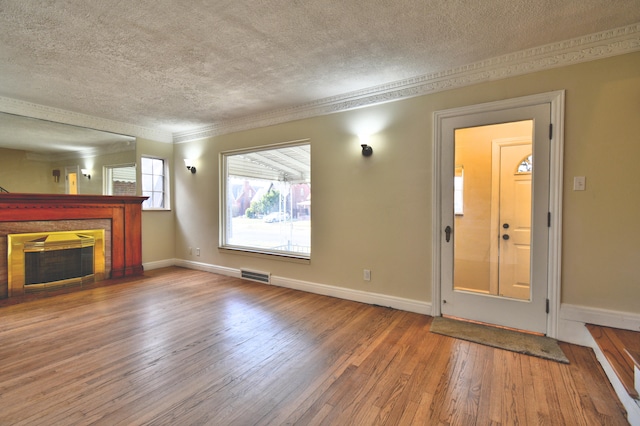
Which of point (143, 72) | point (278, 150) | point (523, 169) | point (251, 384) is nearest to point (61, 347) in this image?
point (251, 384)

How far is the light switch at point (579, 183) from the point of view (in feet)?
8.31

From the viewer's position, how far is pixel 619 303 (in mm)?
2432

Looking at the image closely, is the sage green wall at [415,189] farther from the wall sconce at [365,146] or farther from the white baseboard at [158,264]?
the white baseboard at [158,264]

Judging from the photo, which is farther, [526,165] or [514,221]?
[514,221]

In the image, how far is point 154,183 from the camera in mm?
5656

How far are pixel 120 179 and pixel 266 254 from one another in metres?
2.88

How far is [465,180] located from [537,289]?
48.4 inches

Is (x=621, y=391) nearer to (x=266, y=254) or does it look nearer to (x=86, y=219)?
(x=266, y=254)

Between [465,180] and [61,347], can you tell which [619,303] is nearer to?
[465,180]

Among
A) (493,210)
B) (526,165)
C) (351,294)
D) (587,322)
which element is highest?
(526,165)

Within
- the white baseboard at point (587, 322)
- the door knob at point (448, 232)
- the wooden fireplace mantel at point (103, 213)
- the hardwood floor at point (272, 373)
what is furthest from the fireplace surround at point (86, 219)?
the white baseboard at point (587, 322)

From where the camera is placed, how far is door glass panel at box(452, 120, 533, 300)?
2859mm

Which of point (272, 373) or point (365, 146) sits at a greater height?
point (365, 146)

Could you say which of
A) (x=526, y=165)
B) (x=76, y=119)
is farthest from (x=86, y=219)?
(x=526, y=165)
